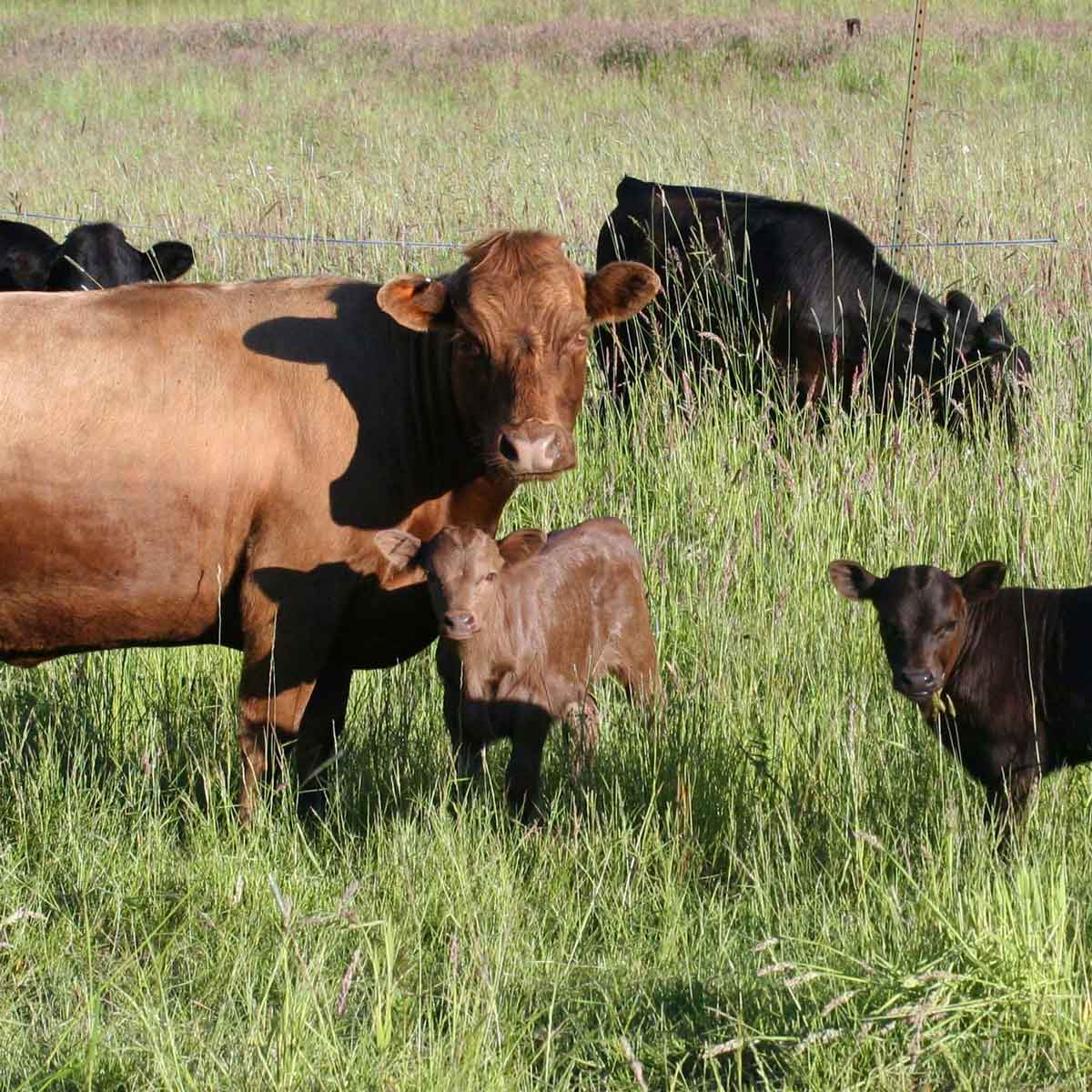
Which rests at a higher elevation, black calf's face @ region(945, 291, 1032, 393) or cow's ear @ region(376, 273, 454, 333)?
cow's ear @ region(376, 273, 454, 333)

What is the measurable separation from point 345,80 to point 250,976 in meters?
23.8

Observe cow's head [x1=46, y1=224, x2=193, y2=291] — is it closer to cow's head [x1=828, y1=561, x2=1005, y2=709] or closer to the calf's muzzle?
cow's head [x1=828, y1=561, x2=1005, y2=709]

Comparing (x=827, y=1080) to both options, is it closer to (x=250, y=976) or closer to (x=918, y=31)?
(x=250, y=976)

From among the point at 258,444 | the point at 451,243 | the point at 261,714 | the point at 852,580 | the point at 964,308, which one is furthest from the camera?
the point at 451,243

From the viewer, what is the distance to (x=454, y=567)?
450cm

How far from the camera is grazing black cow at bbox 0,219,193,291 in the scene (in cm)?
875

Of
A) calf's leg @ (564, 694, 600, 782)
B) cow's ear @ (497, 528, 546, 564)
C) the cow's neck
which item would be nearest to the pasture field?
calf's leg @ (564, 694, 600, 782)

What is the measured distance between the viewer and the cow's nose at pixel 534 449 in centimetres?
425

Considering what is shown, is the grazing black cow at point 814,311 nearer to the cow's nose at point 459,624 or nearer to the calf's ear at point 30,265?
the calf's ear at point 30,265

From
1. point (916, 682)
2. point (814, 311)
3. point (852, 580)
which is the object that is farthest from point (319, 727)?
point (814, 311)

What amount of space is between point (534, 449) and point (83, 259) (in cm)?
535

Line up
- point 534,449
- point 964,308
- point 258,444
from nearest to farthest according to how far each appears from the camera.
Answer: point 534,449 < point 258,444 < point 964,308

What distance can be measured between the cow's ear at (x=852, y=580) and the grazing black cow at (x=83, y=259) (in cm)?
533

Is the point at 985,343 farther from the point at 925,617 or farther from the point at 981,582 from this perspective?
the point at 925,617
